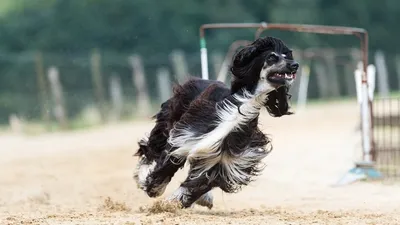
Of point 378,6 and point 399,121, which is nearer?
point 399,121

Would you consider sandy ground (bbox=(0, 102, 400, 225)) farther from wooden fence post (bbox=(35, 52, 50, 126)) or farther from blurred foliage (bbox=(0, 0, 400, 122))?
blurred foliage (bbox=(0, 0, 400, 122))

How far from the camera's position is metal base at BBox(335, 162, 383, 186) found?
314 inches

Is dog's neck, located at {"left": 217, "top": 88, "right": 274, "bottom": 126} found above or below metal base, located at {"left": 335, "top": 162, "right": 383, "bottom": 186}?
above

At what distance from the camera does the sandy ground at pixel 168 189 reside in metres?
5.43

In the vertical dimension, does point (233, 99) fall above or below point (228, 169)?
above

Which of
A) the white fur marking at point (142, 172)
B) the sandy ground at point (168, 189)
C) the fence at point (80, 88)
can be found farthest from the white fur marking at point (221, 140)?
the fence at point (80, 88)

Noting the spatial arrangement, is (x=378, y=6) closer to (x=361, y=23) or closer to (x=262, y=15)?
(x=361, y=23)

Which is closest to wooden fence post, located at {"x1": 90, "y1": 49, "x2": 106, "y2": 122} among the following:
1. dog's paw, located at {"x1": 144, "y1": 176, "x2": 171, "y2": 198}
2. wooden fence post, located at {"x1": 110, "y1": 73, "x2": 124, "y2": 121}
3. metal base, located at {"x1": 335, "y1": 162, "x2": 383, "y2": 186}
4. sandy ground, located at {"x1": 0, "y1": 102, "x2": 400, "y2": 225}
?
wooden fence post, located at {"x1": 110, "y1": 73, "x2": 124, "y2": 121}

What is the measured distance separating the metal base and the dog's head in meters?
2.48

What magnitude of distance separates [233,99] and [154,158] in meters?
1.18

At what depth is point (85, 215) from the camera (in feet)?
18.0

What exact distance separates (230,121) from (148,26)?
Answer: 79.6 feet

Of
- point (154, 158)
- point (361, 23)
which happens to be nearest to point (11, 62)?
point (154, 158)

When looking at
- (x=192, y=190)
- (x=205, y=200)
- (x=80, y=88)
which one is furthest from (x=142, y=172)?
(x=80, y=88)
